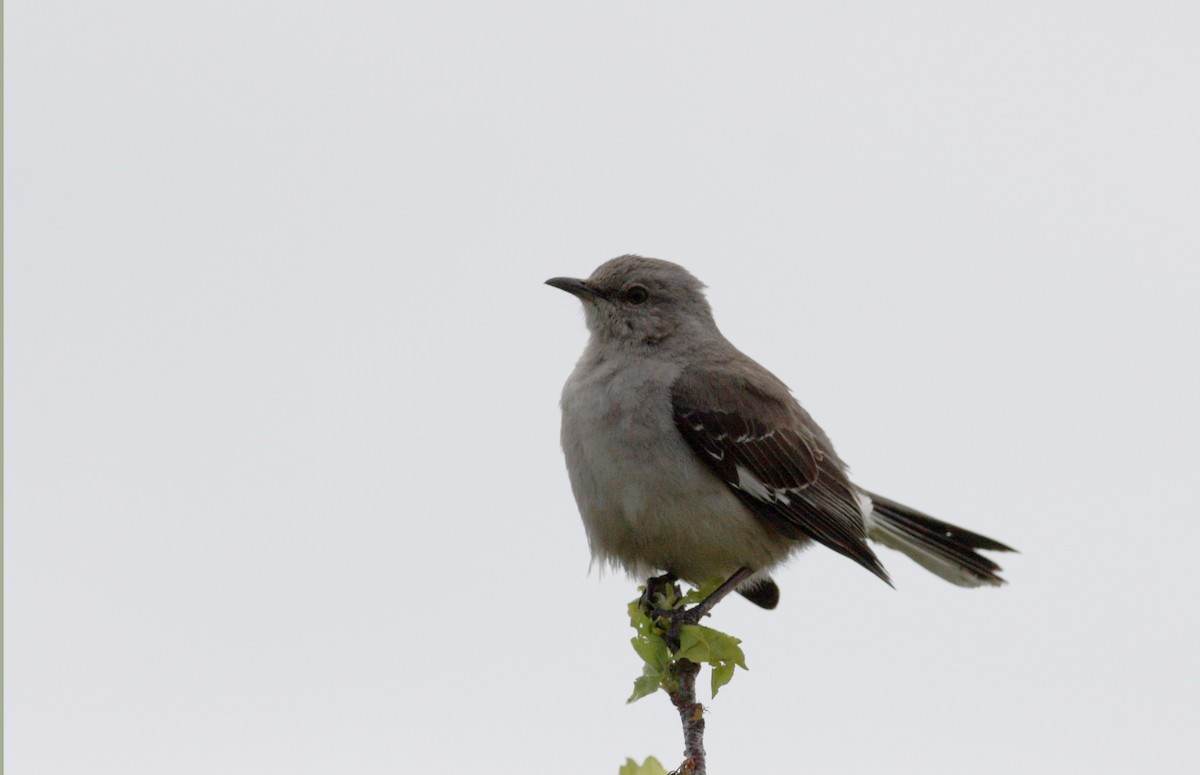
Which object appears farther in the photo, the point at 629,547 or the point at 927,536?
the point at 927,536

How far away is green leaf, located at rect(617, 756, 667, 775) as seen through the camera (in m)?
3.63

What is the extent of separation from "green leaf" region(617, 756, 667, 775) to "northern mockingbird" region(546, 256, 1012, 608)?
10.8 ft

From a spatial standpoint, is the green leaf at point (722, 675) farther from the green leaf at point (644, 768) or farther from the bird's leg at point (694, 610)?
the green leaf at point (644, 768)

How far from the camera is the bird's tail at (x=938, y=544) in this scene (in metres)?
8.80

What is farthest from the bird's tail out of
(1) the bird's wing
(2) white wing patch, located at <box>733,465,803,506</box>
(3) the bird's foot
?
(3) the bird's foot

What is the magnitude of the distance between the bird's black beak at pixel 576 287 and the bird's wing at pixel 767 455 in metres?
0.83

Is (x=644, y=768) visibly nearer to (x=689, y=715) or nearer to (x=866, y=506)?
(x=689, y=715)

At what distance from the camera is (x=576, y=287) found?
8.13 m

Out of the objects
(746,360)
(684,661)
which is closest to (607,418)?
(746,360)

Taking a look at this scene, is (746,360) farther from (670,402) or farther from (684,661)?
(684,661)

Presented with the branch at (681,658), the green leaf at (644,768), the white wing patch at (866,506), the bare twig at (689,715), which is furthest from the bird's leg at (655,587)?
the green leaf at (644,768)

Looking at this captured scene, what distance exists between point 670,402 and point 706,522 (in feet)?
2.32

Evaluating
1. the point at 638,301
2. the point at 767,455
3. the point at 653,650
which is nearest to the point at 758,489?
the point at 767,455

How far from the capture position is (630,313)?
802 centimetres
